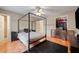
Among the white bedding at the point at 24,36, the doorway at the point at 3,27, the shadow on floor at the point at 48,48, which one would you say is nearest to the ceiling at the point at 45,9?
the doorway at the point at 3,27

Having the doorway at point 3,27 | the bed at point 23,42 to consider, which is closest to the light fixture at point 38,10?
the bed at point 23,42

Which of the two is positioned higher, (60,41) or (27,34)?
(27,34)

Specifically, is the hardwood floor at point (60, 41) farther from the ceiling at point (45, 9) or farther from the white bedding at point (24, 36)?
the ceiling at point (45, 9)

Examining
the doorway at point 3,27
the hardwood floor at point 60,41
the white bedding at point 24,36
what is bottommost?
the hardwood floor at point 60,41

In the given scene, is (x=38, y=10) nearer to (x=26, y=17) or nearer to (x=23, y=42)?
(x=26, y=17)

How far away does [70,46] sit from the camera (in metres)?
1.61

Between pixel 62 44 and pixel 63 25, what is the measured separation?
0.29m

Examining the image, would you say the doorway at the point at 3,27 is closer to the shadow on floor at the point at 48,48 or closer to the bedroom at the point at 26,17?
the bedroom at the point at 26,17

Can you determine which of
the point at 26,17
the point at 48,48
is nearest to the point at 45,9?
the point at 26,17

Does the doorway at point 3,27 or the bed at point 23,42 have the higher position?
the doorway at point 3,27

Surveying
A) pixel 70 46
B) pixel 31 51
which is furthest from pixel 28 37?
pixel 70 46

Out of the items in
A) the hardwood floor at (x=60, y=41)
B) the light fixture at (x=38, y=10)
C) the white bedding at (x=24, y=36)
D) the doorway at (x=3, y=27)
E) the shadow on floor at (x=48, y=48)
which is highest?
the light fixture at (x=38, y=10)

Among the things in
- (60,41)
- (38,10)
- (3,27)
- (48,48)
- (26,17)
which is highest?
(38,10)
